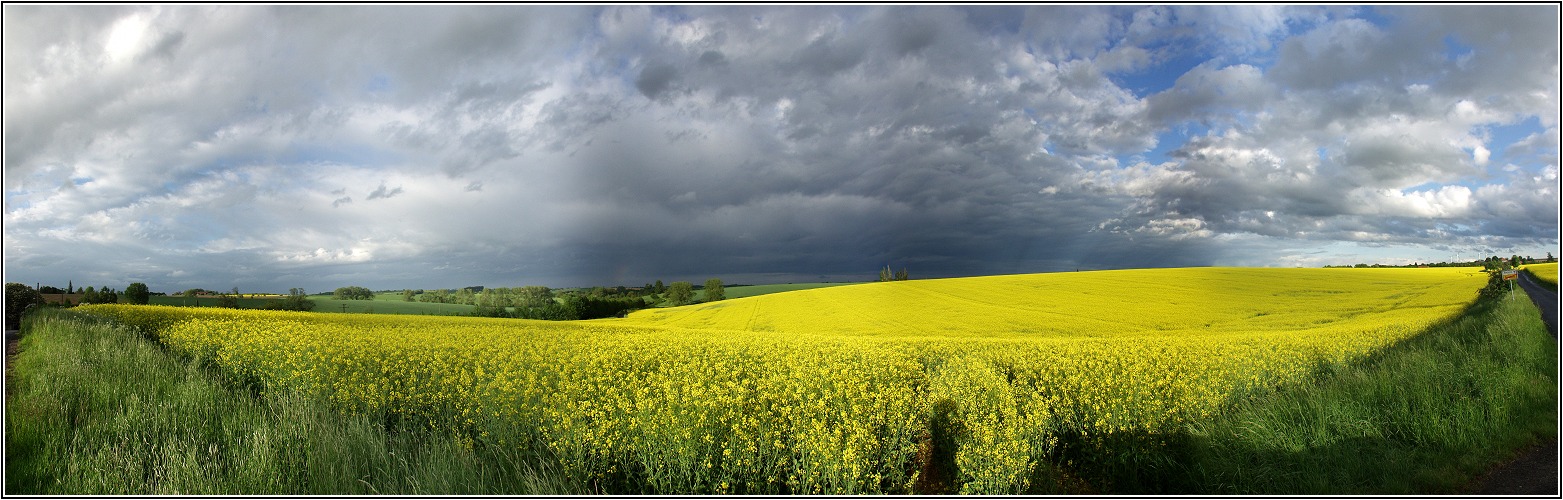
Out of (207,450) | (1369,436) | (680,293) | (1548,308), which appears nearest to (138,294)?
(680,293)

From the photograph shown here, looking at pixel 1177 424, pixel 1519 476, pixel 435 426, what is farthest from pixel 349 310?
pixel 1519 476

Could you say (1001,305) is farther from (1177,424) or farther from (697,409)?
(697,409)

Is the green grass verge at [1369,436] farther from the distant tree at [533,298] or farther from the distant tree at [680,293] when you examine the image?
the distant tree at [533,298]

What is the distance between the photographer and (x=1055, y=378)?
10.9m

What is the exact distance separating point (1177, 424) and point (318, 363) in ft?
45.9

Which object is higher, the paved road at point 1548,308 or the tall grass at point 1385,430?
the paved road at point 1548,308

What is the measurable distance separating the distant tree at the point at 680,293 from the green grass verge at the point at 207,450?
1779 cm

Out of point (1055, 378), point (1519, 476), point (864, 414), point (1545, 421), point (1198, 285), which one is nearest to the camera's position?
point (1519, 476)

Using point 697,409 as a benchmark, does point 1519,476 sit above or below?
below

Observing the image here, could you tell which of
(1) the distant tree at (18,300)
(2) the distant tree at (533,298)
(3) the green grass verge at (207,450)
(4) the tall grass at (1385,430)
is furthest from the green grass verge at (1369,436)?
(1) the distant tree at (18,300)

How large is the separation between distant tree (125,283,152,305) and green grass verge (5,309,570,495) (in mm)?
28773

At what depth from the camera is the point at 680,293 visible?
89.8ft

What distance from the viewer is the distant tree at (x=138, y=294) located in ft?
102

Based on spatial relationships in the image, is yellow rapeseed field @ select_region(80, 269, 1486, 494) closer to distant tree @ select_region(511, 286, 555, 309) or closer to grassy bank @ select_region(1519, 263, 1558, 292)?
distant tree @ select_region(511, 286, 555, 309)
